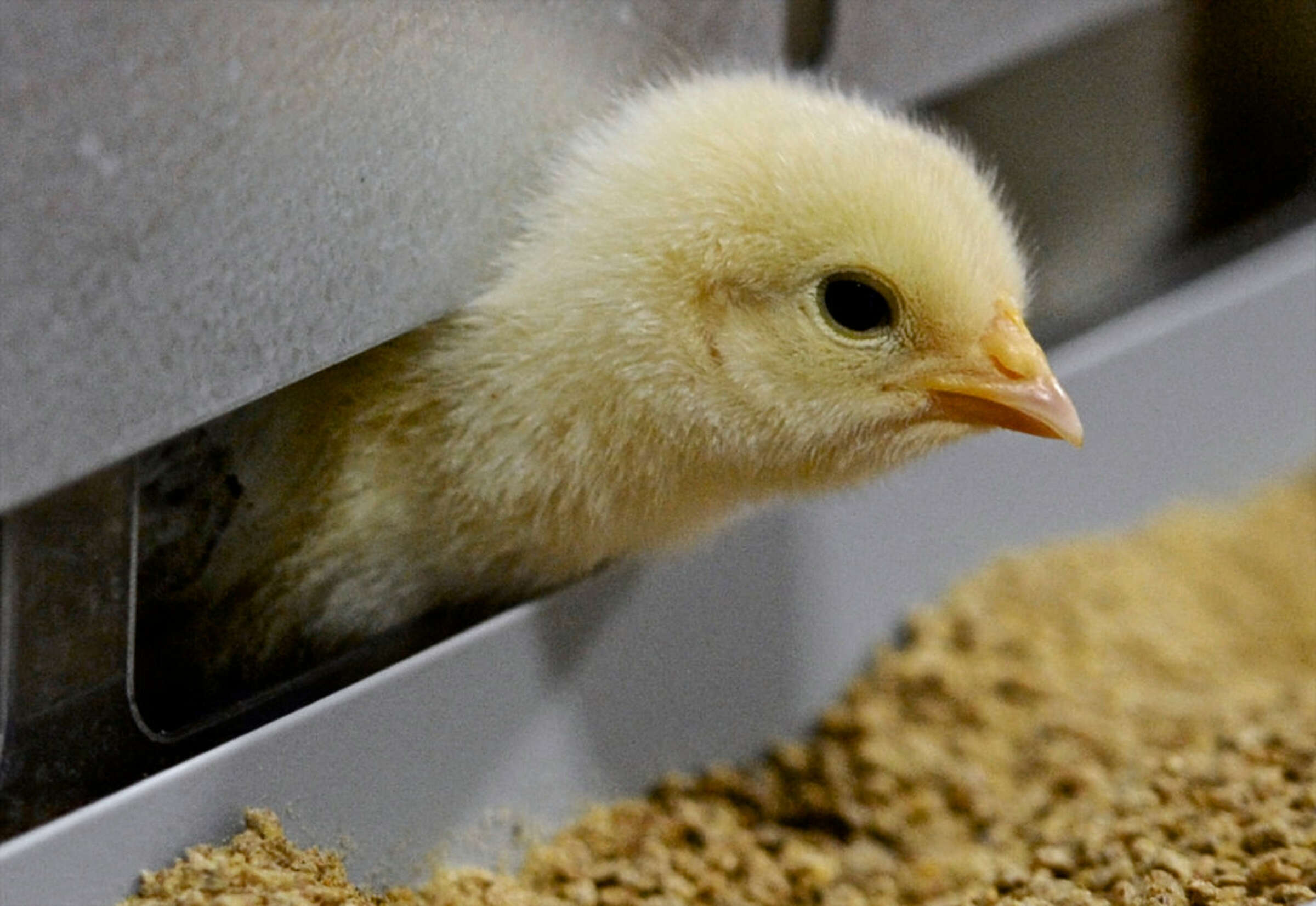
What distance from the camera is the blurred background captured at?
116 cm

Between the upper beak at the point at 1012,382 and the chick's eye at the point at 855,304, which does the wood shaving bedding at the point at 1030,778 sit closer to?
the upper beak at the point at 1012,382

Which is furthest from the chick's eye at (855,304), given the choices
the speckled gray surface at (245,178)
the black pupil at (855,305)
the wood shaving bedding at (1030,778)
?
the wood shaving bedding at (1030,778)

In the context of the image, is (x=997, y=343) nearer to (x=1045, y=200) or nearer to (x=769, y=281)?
(x=769, y=281)

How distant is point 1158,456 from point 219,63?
1455mm

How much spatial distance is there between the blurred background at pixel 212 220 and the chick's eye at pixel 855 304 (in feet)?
0.89

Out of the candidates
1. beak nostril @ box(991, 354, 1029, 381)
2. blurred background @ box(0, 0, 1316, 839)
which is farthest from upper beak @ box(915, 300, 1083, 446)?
blurred background @ box(0, 0, 1316, 839)

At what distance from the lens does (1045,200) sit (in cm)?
221

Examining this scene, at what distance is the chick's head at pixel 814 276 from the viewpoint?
4.66 feet

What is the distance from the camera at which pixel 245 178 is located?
1264mm

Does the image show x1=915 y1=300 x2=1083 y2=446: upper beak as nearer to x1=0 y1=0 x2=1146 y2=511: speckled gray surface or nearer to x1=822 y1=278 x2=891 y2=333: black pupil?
x1=822 y1=278 x2=891 y2=333: black pupil

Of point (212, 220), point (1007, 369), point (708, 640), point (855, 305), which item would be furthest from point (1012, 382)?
point (212, 220)

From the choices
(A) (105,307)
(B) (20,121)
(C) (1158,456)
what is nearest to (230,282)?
(A) (105,307)

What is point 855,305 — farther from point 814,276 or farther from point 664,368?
point 664,368

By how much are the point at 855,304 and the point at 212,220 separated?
0.51 metres
